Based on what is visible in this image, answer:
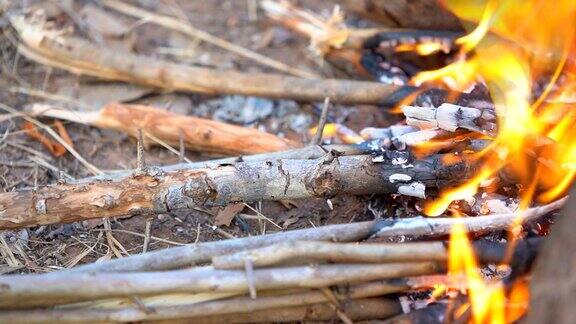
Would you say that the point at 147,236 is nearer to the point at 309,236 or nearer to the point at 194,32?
the point at 309,236

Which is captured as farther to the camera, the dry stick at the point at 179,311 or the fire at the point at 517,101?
the fire at the point at 517,101

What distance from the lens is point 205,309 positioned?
2018 millimetres

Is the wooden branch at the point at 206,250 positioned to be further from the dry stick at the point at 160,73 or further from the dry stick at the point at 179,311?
the dry stick at the point at 160,73

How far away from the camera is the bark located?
1687 millimetres

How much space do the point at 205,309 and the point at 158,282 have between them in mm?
155

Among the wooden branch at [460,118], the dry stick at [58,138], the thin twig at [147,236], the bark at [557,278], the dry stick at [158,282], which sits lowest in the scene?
the dry stick at [58,138]

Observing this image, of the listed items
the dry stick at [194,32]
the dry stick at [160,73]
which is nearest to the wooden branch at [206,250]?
the dry stick at [160,73]

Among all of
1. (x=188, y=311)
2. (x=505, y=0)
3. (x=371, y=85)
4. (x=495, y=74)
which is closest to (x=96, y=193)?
(x=188, y=311)

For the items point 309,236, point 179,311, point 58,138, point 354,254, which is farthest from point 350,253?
point 58,138

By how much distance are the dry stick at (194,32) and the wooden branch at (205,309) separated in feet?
5.99

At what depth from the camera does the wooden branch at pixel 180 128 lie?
306 cm

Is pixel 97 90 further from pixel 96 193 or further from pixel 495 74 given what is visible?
pixel 495 74

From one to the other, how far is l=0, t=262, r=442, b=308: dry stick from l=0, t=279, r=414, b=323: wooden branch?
0.12 ft

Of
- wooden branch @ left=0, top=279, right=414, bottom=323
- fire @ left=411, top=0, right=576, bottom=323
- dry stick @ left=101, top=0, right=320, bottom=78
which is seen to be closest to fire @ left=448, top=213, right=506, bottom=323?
fire @ left=411, top=0, right=576, bottom=323
